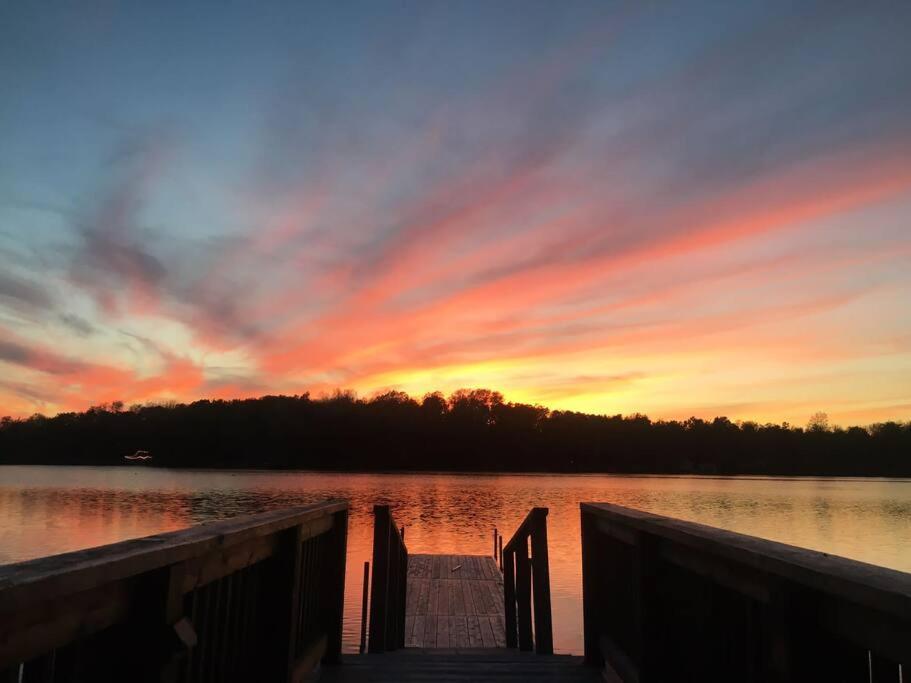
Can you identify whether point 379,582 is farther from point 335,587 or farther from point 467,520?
point 467,520

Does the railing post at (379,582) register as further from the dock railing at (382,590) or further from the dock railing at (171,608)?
the dock railing at (171,608)

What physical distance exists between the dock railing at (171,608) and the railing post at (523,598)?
4198mm

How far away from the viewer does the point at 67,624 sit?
1.57 m

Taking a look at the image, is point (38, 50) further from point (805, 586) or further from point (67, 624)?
point (805, 586)

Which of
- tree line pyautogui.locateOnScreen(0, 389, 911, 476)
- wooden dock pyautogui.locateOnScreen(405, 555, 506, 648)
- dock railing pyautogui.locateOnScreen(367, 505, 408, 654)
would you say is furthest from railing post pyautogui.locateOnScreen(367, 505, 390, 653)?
tree line pyautogui.locateOnScreen(0, 389, 911, 476)

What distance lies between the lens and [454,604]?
39.0 feet

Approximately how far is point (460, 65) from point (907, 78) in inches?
348

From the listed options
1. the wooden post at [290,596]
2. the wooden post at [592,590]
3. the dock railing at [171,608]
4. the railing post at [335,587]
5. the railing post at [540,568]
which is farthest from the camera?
the railing post at [540,568]

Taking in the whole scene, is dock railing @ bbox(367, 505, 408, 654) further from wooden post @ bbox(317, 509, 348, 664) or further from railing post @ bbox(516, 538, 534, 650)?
railing post @ bbox(516, 538, 534, 650)

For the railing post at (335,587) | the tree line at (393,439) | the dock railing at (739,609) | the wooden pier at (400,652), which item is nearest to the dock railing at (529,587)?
the wooden pier at (400,652)

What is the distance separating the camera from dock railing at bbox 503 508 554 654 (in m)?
6.23

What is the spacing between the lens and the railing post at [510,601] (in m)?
9.05

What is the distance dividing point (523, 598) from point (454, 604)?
4111mm

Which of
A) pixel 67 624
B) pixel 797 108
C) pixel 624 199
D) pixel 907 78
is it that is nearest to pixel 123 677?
pixel 67 624
